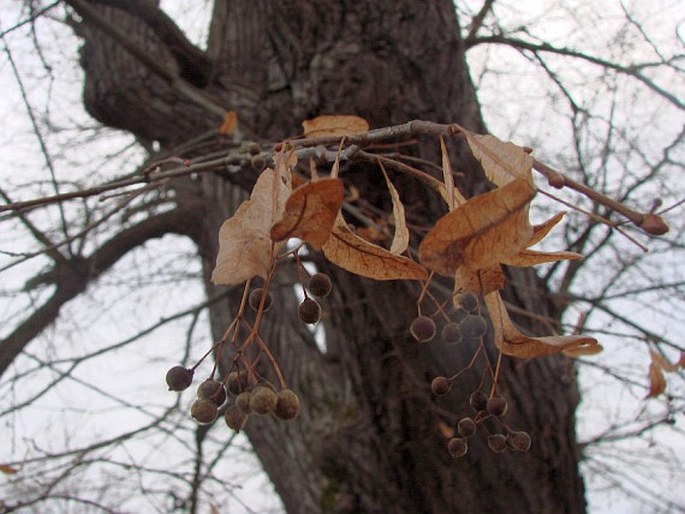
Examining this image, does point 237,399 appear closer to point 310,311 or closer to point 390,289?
point 310,311

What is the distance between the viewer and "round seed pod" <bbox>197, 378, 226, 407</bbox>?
2.00ft

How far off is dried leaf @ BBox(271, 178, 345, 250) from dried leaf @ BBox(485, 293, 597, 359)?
0.17 m

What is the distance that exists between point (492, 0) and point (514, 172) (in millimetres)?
2422

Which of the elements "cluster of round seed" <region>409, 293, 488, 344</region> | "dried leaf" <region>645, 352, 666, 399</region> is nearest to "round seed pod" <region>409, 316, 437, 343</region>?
"cluster of round seed" <region>409, 293, 488, 344</region>

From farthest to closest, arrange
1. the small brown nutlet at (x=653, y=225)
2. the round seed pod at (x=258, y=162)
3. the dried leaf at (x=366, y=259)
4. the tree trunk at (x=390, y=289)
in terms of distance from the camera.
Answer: the tree trunk at (x=390, y=289) → the round seed pod at (x=258, y=162) → the dried leaf at (x=366, y=259) → the small brown nutlet at (x=653, y=225)

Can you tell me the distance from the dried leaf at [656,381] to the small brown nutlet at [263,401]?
82 centimetres

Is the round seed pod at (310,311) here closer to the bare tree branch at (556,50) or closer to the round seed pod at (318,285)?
the round seed pod at (318,285)

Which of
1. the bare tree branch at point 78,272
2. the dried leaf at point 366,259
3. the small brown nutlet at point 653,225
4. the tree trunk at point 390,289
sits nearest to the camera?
the small brown nutlet at point 653,225

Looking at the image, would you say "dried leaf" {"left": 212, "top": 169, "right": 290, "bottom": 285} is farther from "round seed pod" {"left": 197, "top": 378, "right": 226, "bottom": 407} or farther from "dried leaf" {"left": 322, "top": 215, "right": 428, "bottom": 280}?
"round seed pod" {"left": 197, "top": 378, "right": 226, "bottom": 407}

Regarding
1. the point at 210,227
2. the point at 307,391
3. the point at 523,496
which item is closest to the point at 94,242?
Result: the point at 210,227

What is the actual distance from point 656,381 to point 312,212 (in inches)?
38.6

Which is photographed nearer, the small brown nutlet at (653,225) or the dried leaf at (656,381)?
the small brown nutlet at (653,225)

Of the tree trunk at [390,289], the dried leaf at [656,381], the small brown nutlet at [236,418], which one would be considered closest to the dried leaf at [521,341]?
the small brown nutlet at [236,418]

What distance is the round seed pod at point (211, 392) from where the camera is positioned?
61cm
